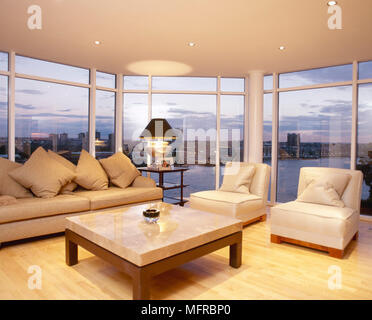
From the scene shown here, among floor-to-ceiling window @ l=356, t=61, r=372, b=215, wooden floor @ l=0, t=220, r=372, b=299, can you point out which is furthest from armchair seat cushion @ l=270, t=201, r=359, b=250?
floor-to-ceiling window @ l=356, t=61, r=372, b=215

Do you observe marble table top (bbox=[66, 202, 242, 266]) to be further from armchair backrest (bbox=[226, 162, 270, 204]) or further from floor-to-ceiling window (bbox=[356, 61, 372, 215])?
floor-to-ceiling window (bbox=[356, 61, 372, 215])

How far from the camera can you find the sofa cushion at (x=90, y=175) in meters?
4.19

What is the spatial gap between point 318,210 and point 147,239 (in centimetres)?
208

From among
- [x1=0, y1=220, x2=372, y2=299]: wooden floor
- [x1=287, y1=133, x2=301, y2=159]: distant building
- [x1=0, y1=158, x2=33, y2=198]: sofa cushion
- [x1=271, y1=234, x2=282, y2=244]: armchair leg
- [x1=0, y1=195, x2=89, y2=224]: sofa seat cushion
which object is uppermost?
[x1=287, y1=133, x2=301, y2=159]: distant building

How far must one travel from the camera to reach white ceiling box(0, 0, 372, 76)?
2967mm

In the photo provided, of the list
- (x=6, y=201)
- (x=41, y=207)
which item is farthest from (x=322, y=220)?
(x=6, y=201)

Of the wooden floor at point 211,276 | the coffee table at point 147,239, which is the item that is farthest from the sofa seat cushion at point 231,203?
the coffee table at point 147,239

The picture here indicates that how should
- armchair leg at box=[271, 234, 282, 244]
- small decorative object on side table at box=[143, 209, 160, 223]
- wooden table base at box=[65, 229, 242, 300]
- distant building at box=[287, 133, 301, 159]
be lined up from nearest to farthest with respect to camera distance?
1. wooden table base at box=[65, 229, 242, 300]
2. small decorative object on side table at box=[143, 209, 160, 223]
3. armchair leg at box=[271, 234, 282, 244]
4. distant building at box=[287, 133, 301, 159]

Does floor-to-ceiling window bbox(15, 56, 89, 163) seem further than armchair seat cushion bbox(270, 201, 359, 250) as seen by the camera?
Yes

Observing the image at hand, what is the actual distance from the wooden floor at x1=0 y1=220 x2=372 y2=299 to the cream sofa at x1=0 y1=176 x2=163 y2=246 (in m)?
0.20

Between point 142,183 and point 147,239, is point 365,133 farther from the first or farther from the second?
point 147,239

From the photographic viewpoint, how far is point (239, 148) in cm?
612

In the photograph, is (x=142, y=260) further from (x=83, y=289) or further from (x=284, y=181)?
(x=284, y=181)

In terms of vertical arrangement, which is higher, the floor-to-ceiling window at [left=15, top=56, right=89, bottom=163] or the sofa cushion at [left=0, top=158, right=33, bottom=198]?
the floor-to-ceiling window at [left=15, top=56, right=89, bottom=163]
